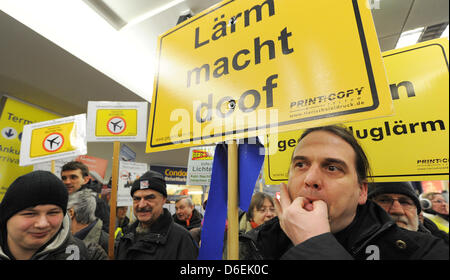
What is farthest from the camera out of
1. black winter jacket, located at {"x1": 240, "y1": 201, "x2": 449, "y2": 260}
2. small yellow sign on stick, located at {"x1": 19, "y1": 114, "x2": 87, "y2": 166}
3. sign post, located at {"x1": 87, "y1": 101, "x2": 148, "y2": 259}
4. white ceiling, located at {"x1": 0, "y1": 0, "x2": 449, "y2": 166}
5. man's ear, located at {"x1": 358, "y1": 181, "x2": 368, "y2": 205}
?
white ceiling, located at {"x1": 0, "y1": 0, "x2": 449, "y2": 166}

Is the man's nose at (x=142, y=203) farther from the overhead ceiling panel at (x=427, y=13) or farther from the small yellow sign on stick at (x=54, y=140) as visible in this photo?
the overhead ceiling panel at (x=427, y=13)

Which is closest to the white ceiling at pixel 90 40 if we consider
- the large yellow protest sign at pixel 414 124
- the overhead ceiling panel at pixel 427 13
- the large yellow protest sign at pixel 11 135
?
the overhead ceiling panel at pixel 427 13

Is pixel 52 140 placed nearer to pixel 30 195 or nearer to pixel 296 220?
pixel 30 195

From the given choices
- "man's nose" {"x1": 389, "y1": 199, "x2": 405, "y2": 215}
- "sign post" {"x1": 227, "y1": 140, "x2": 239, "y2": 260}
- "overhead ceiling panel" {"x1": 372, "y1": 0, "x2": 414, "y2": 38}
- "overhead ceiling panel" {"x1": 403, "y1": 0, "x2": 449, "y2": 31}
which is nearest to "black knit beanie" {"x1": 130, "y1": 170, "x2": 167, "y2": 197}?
"sign post" {"x1": 227, "y1": 140, "x2": 239, "y2": 260}

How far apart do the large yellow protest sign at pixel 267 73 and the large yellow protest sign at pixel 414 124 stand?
484mm

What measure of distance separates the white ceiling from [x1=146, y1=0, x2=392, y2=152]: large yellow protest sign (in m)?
1.86

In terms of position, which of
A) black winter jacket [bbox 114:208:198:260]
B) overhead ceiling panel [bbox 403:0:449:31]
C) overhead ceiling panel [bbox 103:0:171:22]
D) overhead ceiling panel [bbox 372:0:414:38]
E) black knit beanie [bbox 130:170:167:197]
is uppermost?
overhead ceiling panel [bbox 103:0:171:22]

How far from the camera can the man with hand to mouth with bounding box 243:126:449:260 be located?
0.56 m

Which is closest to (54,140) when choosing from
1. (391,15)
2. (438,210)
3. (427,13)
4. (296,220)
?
(296,220)

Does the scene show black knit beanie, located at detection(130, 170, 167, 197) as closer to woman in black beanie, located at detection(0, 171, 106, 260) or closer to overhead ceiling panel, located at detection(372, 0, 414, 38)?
woman in black beanie, located at detection(0, 171, 106, 260)

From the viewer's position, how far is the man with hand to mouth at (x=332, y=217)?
1.85 feet

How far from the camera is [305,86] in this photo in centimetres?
70

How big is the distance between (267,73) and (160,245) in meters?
1.50

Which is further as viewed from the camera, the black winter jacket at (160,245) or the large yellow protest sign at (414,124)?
the black winter jacket at (160,245)
